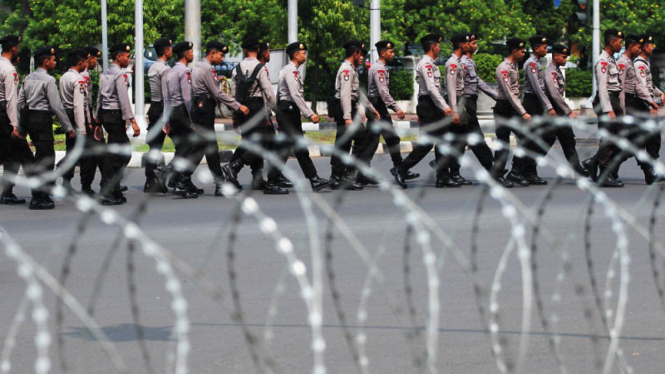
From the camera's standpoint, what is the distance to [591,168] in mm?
12516

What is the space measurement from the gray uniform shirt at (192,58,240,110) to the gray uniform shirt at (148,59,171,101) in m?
0.30

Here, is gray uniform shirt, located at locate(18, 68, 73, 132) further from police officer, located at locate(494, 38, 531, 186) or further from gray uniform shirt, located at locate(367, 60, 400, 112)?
police officer, located at locate(494, 38, 531, 186)

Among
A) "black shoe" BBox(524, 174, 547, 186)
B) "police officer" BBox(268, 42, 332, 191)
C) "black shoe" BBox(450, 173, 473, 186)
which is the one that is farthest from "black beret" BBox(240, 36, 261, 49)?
"black shoe" BBox(524, 174, 547, 186)

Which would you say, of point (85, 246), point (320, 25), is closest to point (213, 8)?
point (320, 25)

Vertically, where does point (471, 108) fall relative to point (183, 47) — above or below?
below

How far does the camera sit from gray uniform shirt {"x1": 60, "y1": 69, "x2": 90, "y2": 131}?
1102cm

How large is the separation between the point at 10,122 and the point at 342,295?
5.50 metres

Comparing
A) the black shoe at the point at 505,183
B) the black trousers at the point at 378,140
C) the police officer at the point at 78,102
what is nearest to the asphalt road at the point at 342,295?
A: the police officer at the point at 78,102

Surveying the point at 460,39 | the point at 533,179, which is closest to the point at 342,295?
the point at 533,179

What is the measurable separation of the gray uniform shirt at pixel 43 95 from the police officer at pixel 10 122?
0.44 feet

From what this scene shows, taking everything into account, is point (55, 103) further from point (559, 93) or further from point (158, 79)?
point (559, 93)

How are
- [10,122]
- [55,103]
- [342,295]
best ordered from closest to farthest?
[342,295] < [55,103] < [10,122]

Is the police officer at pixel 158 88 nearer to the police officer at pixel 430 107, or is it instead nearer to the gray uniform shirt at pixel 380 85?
the gray uniform shirt at pixel 380 85

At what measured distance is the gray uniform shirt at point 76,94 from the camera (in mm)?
11016
